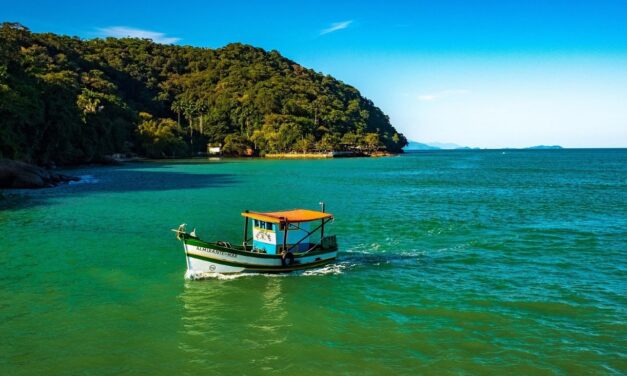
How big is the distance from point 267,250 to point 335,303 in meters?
6.17

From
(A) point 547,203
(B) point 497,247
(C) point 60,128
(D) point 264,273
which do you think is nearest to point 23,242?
(D) point 264,273

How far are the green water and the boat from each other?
95 centimetres

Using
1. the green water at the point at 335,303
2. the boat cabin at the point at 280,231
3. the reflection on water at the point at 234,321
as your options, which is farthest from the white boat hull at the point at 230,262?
the boat cabin at the point at 280,231

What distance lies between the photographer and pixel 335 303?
2045cm

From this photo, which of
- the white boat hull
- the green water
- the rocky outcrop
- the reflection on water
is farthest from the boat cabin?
the rocky outcrop

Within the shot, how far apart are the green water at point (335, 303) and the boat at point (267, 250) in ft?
3.11

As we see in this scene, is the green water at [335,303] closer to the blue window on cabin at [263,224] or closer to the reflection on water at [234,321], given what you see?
the reflection on water at [234,321]

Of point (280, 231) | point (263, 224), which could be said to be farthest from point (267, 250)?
point (263, 224)

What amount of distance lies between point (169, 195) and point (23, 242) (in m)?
28.3

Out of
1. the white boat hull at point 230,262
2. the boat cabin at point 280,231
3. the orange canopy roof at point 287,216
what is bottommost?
the white boat hull at point 230,262

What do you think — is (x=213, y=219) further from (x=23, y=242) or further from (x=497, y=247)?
(x=497, y=247)

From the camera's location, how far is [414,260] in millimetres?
27969

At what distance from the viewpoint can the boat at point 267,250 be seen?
76.2 feet

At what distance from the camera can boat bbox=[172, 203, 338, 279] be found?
76.2ft
